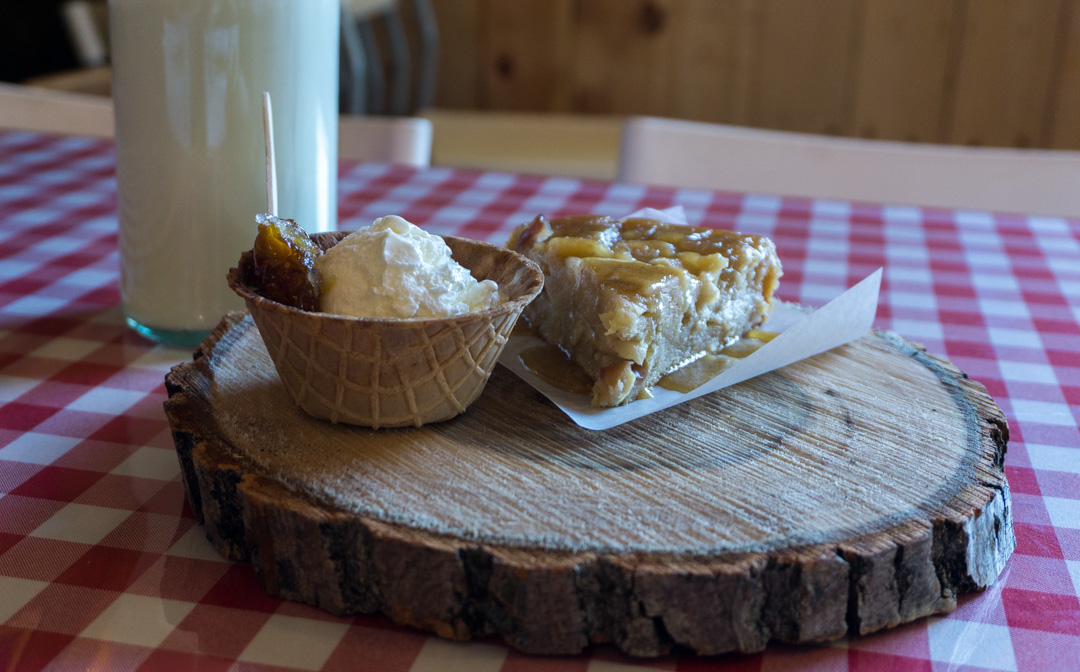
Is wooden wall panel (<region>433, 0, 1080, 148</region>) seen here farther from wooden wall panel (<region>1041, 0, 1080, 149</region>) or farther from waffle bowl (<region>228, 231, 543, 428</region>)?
waffle bowl (<region>228, 231, 543, 428</region>)

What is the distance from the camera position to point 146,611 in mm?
629

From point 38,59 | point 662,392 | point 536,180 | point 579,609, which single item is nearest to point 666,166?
point 536,180

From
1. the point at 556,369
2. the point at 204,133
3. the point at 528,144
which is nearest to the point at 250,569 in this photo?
the point at 556,369

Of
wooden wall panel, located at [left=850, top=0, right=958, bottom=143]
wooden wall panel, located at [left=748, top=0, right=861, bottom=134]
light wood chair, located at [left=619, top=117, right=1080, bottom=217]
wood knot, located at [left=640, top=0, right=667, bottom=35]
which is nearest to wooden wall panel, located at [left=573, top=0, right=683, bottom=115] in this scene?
wood knot, located at [left=640, top=0, right=667, bottom=35]

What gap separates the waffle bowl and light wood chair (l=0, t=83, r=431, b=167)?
121 cm

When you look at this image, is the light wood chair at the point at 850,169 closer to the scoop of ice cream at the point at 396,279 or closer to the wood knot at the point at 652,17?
the scoop of ice cream at the point at 396,279

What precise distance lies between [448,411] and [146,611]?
0.26 m

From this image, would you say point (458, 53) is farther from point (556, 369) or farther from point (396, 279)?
point (396, 279)

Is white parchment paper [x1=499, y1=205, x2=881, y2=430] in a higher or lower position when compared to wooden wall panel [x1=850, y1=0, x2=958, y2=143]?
lower

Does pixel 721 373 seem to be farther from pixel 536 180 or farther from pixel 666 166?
pixel 666 166

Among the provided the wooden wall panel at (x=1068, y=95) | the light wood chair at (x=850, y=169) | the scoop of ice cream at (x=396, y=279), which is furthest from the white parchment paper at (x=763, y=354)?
the wooden wall panel at (x=1068, y=95)

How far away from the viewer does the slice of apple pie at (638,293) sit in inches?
32.8

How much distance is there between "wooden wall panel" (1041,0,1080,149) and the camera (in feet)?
10.9

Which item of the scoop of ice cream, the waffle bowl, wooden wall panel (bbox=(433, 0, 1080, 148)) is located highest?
wooden wall panel (bbox=(433, 0, 1080, 148))
